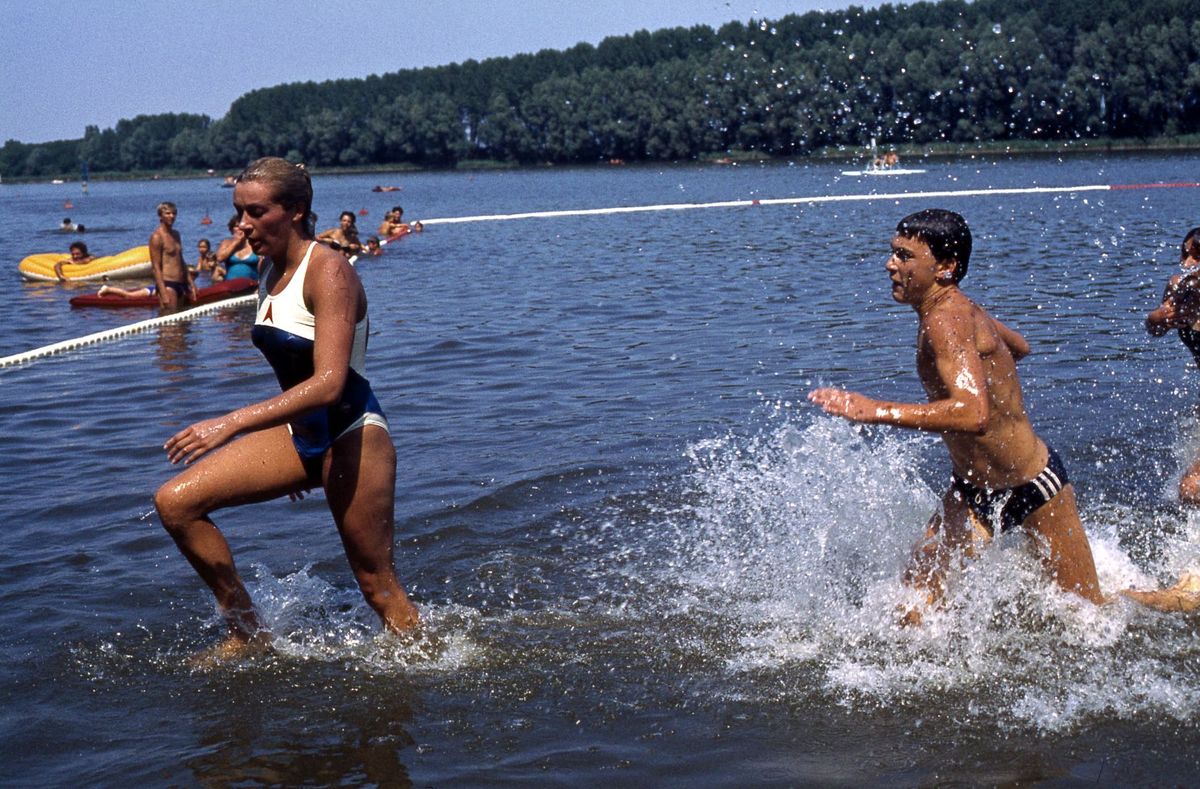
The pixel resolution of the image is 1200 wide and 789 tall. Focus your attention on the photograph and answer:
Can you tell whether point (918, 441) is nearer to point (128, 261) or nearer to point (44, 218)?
point (128, 261)

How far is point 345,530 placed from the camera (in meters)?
5.00

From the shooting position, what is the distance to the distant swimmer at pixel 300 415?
4727 millimetres

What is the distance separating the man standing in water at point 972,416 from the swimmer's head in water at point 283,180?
6.65 feet

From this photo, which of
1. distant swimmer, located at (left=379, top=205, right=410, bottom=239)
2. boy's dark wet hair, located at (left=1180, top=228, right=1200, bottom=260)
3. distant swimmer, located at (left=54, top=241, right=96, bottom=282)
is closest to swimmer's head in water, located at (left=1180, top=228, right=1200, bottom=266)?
boy's dark wet hair, located at (left=1180, top=228, right=1200, bottom=260)

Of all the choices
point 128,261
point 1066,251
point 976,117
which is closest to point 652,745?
point 1066,251

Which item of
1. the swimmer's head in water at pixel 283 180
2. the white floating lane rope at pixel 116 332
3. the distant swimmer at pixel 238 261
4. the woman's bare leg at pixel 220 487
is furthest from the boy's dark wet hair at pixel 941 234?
the distant swimmer at pixel 238 261

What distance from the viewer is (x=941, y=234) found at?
16.0 ft

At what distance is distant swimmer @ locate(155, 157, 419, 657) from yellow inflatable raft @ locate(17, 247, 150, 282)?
19.6 m

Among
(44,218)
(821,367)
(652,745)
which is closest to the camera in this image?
(652,745)

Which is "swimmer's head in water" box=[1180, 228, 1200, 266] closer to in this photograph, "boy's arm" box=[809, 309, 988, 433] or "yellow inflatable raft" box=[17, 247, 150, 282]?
"boy's arm" box=[809, 309, 988, 433]

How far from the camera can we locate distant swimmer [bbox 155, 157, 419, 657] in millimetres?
4727

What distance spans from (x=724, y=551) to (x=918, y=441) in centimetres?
261

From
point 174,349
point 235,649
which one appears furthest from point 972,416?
point 174,349

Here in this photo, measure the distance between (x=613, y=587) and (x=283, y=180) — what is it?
2.61 metres
